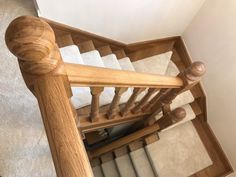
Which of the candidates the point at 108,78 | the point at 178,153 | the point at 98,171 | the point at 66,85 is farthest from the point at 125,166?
the point at 66,85

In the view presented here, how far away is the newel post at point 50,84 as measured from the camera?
0.65 metres

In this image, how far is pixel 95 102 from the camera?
4.38ft

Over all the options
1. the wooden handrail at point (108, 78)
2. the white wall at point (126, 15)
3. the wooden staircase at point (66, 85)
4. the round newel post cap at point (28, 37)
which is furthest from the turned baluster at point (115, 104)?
the white wall at point (126, 15)

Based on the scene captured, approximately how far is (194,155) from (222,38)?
1.18 meters

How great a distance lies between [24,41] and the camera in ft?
2.10

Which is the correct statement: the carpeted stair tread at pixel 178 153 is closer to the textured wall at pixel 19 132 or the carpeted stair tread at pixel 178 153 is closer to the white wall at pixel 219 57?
the white wall at pixel 219 57

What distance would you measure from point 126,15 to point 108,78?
137 centimetres

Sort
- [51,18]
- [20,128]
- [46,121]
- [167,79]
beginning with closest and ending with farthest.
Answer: [46,121]
[167,79]
[20,128]
[51,18]

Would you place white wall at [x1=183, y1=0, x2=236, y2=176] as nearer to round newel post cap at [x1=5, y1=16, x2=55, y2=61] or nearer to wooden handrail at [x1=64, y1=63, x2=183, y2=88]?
wooden handrail at [x1=64, y1=63, x2=183, y2=88]

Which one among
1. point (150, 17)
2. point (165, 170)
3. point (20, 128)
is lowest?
point (165, 170)

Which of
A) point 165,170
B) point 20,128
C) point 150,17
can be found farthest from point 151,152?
point 20,128

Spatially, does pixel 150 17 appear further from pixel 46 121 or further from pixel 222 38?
pixel 46 121

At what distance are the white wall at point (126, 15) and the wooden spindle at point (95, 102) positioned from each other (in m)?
0.91

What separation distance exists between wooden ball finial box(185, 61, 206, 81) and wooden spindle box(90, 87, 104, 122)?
20.7 inches
